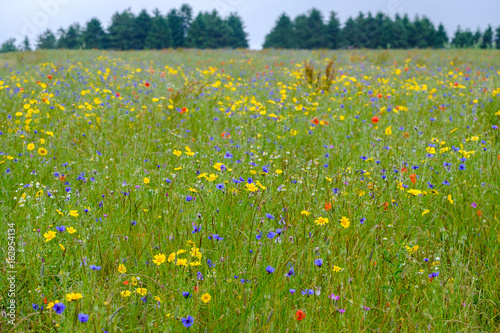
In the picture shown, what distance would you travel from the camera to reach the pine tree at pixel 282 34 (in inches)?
2158

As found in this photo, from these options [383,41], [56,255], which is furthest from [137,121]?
[383,41]

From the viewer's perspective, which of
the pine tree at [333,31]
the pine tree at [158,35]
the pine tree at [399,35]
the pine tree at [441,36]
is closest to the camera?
the pine tree at [399,35]

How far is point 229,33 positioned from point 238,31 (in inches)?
290

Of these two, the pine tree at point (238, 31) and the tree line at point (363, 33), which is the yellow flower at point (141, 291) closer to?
the tree line at point (363, 33)

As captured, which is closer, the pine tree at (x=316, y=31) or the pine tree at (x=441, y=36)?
the pine tree at (x=316, y=31)

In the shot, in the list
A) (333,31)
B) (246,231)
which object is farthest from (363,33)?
(246,231)

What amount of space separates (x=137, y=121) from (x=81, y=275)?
3256 mm

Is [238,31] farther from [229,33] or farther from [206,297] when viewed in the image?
[206,297]

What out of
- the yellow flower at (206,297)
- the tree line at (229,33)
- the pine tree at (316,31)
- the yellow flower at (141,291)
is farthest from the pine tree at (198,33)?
the yellow flower at (206,297)

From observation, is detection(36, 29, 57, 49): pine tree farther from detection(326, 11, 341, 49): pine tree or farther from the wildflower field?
the wildflower field

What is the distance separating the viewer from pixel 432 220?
99.4 inches

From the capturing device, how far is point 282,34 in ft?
185

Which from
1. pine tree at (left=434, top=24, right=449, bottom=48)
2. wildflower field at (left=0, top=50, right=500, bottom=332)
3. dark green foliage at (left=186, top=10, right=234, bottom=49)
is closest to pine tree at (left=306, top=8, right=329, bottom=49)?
dark green foliage at (left=186, top=10, right=234, bottom=49)

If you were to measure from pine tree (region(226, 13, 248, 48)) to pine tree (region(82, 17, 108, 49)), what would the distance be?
1814 cm
